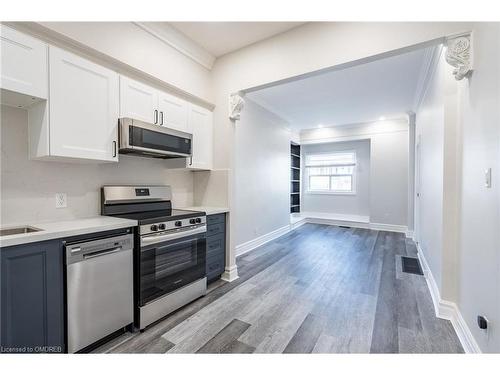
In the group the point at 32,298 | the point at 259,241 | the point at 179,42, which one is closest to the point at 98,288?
the point at 32,298

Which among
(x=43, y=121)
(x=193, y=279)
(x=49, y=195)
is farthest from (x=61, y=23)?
(x=193, y=279)

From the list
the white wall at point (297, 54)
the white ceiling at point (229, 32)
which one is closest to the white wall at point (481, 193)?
the white wall at point (297, 54)

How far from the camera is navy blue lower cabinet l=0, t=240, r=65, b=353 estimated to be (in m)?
1.29

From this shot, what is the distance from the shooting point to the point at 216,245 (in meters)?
2.82

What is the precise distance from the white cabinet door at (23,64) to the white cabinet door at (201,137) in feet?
4.61

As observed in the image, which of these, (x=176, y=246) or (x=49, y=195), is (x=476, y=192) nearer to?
(x=176, y=246)

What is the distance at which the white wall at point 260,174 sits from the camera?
403cm

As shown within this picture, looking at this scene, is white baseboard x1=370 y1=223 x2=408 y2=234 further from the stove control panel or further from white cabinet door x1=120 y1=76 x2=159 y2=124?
white cabinet door x1=120 y1=76 x2=159 y2=124

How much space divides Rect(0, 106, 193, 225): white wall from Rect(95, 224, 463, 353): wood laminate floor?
3.84 ft

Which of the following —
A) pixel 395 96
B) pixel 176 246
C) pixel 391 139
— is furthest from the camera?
pixel 391 139

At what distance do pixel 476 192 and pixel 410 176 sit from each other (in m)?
4.16

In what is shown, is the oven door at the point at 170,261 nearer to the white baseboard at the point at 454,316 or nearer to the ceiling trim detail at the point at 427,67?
the white baseboard at the point at 454,316

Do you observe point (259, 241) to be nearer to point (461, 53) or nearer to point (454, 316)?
point (454, 316)

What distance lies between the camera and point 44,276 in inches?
56.2
